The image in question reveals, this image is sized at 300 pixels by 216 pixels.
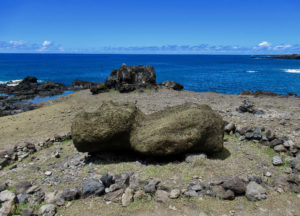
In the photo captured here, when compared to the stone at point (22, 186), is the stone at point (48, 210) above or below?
above

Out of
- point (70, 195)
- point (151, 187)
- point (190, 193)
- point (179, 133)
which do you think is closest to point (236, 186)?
point (190, 193)

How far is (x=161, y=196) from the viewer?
22.5 feet

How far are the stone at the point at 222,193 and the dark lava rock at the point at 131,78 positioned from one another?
23817 mm

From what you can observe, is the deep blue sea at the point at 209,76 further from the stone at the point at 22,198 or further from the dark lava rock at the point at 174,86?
the stone at the point at 22,198

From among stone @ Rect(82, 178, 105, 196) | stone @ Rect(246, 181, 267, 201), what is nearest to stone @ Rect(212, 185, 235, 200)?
stone @ Rect(246, 181, 267, 201)

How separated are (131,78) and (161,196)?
85.8ft

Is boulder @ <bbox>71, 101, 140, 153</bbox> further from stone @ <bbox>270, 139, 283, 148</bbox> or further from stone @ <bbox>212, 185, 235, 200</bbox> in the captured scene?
stone @ <bbox>270, 139, 283, 148</bbox>

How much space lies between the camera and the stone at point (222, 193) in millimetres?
6797

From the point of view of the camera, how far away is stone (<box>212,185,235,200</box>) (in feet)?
22.3

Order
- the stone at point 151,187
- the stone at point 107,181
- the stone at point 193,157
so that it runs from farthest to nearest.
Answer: the stone at point 193,157 < the stone at point 107,181 < the stone at point 151,187

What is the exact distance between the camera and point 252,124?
12.9 metres

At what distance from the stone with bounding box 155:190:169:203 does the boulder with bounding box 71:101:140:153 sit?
2708 millimetres

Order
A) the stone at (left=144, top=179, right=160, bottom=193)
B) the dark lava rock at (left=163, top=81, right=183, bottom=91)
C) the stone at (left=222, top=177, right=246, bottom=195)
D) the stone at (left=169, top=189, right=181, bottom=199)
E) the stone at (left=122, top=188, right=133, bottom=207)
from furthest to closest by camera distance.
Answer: the dark lava rock at (left=163, top=81, right=183, bottom=91) → the stone at (left=144, top=179, right=160, bottom=193) → the stone at (left=222, top=177, right=246, bottom=195) → the stone at (left=169, top=189, right=181, bottom=199) → the stone at (left=122, top=188, right=133, bottom=207)

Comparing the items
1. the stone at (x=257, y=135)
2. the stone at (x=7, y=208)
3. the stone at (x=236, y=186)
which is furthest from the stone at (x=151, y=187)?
the stone at (x=257, y=135)
